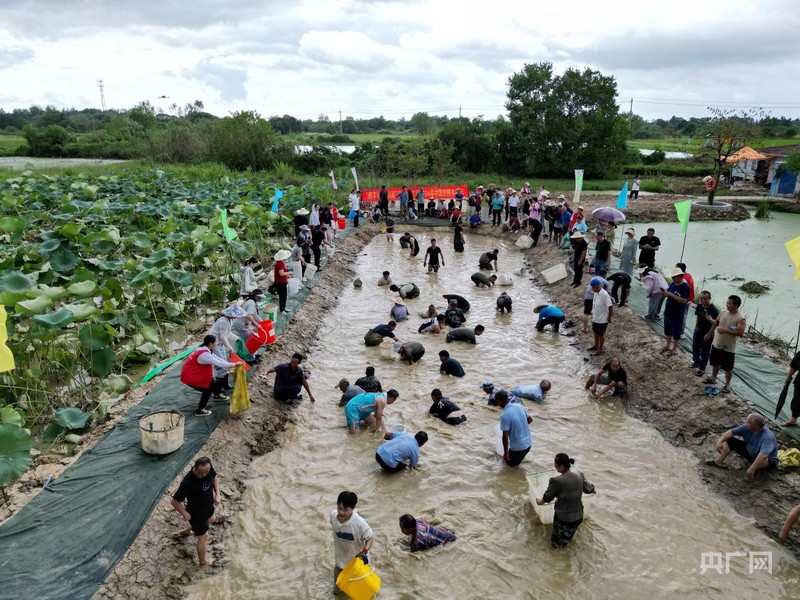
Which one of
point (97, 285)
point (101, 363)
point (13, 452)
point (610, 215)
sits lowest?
point (101, 363)

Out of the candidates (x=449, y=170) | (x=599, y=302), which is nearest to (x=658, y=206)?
(x=449, y=170)

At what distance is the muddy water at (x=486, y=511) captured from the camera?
611 centimetres

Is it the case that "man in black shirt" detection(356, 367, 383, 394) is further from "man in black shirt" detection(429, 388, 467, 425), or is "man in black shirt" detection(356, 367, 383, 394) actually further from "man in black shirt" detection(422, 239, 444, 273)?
"man in black shirt" detection(422, 239, 444, 273)

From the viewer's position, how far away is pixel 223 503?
7234 mm

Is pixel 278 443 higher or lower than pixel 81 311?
lower

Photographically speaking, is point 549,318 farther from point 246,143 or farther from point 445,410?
point 246,143

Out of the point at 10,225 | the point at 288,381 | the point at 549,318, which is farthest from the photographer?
the point at 10,225

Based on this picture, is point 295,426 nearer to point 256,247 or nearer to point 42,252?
point 42,252

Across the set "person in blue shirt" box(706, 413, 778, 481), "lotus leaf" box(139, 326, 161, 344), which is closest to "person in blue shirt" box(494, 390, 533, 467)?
"person in blue shirt" box(706, 413, 778, 481)

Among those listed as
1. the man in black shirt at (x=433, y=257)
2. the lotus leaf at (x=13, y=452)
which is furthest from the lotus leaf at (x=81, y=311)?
the man in black shirt at (x=433, y=257)

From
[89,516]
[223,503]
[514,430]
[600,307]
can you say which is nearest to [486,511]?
[514,430]

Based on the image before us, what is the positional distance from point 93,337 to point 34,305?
1.01 metres

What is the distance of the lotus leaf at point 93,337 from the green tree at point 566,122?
34.0m

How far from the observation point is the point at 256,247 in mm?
17438
